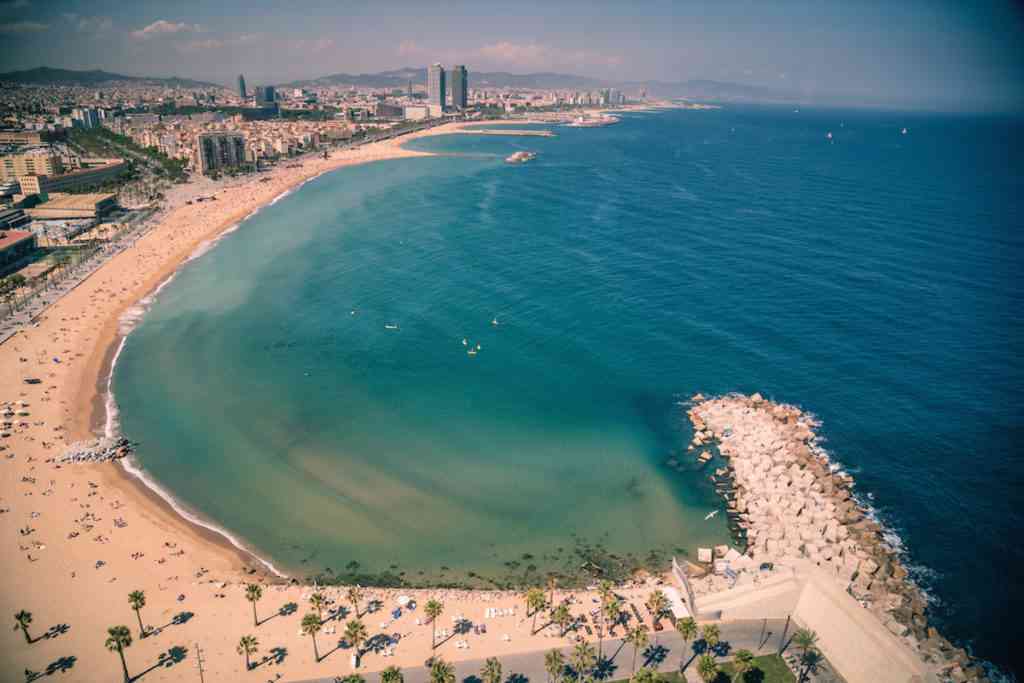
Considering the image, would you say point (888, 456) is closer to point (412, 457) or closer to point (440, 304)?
point (412, 457)

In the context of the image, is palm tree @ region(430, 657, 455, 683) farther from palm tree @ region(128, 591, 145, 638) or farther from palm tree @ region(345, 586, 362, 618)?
palm tree @ region(128, 591, 145, 638)

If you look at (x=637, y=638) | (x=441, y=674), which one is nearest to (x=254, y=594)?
(x=441, y=674)

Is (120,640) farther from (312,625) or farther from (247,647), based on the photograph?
(312,625)

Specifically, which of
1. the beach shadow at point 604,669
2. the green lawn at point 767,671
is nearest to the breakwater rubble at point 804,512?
the green lawn at point 767,671

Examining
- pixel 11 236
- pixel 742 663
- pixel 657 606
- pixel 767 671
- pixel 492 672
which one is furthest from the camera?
pixel 11 236

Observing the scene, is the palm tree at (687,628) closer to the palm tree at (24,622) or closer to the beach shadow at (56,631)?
the beach shadow at (56,631)

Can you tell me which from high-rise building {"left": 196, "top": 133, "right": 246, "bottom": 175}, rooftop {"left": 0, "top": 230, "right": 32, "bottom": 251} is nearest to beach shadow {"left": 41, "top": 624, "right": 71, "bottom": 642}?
rooftop {"left": 0, "top": 230, "right": 32, "bottom": 251}
